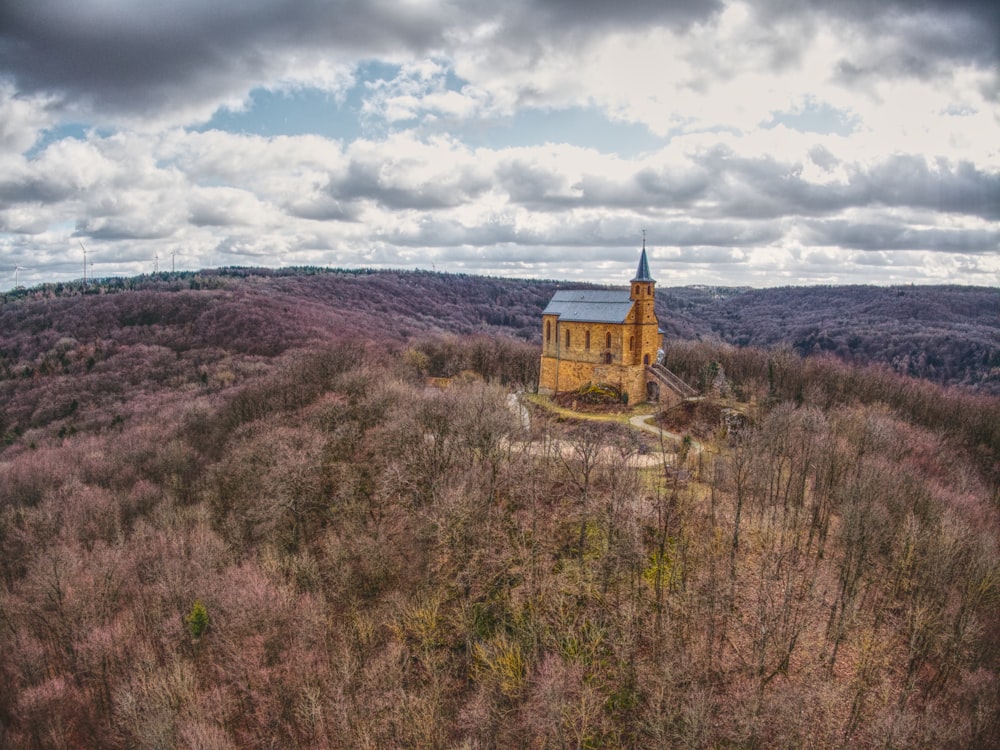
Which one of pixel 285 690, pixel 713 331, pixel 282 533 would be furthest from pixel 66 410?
pixel 713 331

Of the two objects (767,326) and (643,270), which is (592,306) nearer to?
(643,270)

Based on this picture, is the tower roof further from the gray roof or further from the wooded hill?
the wooded hill

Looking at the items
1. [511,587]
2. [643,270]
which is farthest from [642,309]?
[511,587]

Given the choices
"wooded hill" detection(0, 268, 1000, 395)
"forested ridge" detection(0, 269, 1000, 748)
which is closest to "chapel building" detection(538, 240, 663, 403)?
"forested ridge" detection(0, 269, 1000, 748)

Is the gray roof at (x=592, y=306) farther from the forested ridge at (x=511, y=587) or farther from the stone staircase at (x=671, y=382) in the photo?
the forested ridge at (x=511, y=587)

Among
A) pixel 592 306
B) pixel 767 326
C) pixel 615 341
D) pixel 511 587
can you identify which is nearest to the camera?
pixel 511 587

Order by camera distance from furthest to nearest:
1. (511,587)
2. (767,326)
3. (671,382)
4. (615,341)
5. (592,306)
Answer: (767,326) < (592,306) < (615,341) < (671,382) < (511,587)

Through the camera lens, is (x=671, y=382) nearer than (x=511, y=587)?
No
